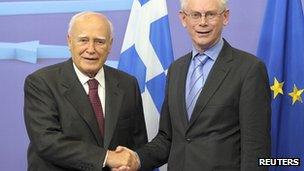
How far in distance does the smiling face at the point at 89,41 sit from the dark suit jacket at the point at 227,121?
41 centimetres

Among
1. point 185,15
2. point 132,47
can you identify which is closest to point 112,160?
point 185,15

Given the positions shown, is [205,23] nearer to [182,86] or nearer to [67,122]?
[182,86]

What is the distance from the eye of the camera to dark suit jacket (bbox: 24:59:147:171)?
2121 mm

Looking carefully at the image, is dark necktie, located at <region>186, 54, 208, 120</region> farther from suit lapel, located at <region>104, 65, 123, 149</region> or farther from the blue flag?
the blue flag

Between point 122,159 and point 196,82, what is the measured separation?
0.48 meters

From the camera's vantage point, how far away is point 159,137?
2430mm

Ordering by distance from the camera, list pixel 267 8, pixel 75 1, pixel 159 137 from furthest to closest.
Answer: pixel 75 1 → pixel 267 8 → pixel 159 137

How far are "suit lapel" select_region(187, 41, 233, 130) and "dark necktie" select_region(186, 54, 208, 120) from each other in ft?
0.16

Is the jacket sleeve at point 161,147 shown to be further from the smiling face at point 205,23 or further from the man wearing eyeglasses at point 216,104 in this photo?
the smiling face at point 205,23

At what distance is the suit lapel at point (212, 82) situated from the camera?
210cm

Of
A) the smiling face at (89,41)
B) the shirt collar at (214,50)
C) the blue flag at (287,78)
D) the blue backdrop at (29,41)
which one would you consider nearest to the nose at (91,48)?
the smiling face at (89,41)

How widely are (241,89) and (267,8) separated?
2.79ft

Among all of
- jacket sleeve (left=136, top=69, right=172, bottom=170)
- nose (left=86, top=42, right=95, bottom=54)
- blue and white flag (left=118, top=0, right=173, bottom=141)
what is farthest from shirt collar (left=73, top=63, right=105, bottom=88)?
blue and white flag (left=118, top=0, right=173, bottom=141)

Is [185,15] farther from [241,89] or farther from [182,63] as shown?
[241,89]
